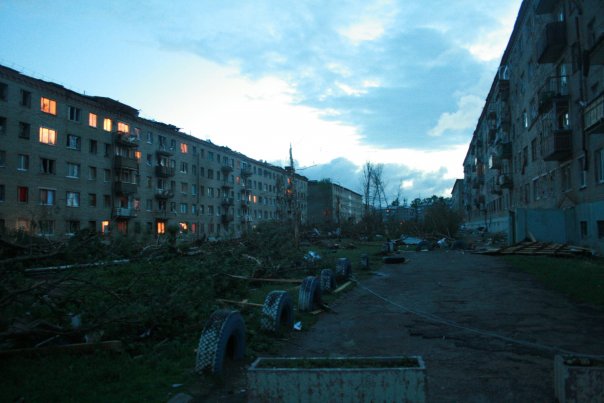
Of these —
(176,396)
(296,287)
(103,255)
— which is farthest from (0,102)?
(176,396)

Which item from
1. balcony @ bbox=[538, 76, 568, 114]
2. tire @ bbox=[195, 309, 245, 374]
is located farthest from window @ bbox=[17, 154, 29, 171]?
balcony @ bbox=[538, 76, 568, 114]

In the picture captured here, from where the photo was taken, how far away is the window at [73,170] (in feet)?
124

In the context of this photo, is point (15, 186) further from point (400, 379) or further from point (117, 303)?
point (400, 379)

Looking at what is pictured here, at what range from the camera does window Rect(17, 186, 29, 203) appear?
108 feet

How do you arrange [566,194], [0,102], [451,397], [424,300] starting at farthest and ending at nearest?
[0,102], [566,194], [424,300], [451,397]

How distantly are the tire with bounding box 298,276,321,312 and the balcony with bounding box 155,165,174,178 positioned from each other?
143 feet

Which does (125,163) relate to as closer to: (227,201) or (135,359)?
(227,201)

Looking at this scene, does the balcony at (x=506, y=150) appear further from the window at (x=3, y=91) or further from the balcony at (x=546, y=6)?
the window at (x=3, y=91)

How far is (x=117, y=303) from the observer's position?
6238 mm

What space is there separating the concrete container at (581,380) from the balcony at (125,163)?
144 ft

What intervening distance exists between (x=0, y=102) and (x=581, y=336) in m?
36.6

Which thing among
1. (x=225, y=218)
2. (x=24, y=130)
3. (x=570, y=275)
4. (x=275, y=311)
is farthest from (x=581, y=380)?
(x=225, y=218)

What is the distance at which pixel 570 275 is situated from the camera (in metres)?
13.6

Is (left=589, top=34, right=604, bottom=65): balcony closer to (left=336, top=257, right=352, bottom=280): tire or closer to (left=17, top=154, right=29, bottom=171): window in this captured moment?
(left=336, top=257, right=352, bottom=280): tire
